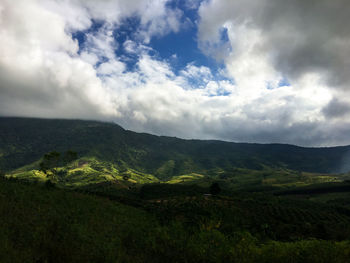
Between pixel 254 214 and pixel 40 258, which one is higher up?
pixel 40 258

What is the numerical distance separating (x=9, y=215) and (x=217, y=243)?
2163 centimetres

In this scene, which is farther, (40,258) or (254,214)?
(254,214)

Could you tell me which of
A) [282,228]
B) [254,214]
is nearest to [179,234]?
[282,228]

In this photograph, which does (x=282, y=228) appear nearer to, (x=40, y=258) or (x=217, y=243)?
(x=217, y=243)

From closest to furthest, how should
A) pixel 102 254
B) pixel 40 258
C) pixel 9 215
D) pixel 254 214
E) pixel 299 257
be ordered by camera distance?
1. pixel 40 258
2. pixel 102 254
3. pixel 299 257
4. pixel 9 215
5. pixel 254 214

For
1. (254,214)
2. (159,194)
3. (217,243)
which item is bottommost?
(159,194)

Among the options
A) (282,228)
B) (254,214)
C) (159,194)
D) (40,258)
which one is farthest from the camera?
(159,194)

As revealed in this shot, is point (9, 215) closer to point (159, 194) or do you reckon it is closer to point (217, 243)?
point (217, 243)

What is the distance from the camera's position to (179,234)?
1858 cm

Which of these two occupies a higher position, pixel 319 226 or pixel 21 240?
pixel 21 240

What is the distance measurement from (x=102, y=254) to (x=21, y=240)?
684cm

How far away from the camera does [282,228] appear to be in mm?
65625

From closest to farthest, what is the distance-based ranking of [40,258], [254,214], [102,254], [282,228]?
[40,258] → [102,254] → [282,228] → [254,214]

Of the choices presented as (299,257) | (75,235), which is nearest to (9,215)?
(75,235)
